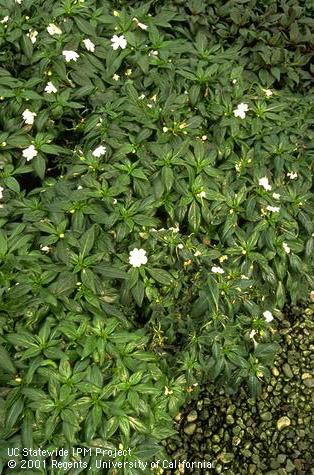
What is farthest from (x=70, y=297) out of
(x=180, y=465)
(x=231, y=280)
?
(x=180, y=465)

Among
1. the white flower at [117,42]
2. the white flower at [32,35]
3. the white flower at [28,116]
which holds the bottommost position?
the white flower at [28,116]

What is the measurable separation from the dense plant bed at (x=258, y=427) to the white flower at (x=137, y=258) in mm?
784

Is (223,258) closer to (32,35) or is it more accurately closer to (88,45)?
(88,45)

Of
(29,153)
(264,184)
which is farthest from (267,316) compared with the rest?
(29,153)

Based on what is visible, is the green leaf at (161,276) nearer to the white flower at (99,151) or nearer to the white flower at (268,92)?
the white flower at (99,151)

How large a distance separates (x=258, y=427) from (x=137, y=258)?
1.10m

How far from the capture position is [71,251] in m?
2.44

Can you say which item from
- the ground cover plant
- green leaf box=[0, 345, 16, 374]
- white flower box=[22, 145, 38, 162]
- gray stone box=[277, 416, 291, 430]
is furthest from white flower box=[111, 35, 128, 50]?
gray stone box=[277, 416, 291, 430]

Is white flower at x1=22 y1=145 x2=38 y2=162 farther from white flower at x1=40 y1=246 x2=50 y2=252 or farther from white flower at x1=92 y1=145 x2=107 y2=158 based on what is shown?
white flower at x1=40 y1=246 x2=50 y2=252

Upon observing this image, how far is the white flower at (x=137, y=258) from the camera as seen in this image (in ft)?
8.25

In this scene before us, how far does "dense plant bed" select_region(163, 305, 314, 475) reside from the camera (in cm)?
271

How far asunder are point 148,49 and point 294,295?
159 cm

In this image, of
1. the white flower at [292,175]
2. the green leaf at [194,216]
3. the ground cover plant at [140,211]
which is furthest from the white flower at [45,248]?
the white flower at [292,175]

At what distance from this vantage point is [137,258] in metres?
2.52
